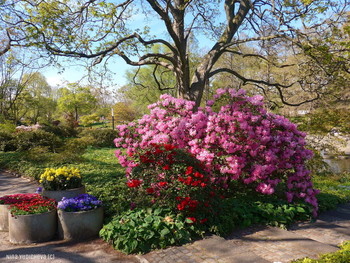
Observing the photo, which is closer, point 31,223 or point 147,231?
point 147,231

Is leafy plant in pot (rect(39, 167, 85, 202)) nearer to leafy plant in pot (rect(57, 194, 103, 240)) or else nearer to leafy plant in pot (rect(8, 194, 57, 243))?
leafy plant in pot (rect(8, 194, 57, 243))

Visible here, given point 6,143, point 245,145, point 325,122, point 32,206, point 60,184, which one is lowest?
point 32,206

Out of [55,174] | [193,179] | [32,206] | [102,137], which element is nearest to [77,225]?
[32,206]

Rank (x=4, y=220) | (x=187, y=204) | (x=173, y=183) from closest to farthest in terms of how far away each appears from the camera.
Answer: (x=187, y=204), (x=173, y=183), (x=4, y=220)

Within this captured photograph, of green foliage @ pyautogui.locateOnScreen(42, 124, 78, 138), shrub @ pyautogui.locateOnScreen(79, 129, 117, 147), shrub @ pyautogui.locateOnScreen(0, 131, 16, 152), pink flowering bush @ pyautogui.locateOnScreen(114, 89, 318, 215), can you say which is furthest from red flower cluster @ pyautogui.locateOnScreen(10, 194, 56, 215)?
green foliage @ pyautogui.locateOnScreen(42, 124, 78, 138)

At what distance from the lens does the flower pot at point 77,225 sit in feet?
15.1

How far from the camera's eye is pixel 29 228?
4.59m

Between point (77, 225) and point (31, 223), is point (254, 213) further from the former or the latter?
→ point (31, 223)

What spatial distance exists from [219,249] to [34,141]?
12469 mm

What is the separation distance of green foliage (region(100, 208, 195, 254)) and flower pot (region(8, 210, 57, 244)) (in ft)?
2.99

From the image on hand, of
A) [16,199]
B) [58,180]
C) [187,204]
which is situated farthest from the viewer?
[58,180]

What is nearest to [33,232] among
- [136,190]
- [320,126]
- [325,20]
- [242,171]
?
[136,190]

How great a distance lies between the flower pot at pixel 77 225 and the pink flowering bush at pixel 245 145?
140 cm

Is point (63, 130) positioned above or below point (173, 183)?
above
